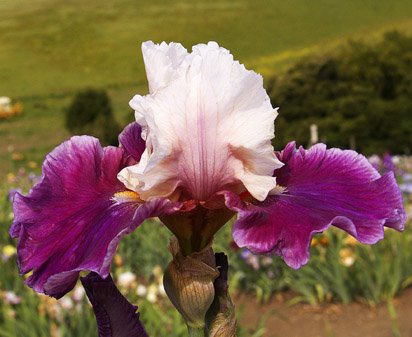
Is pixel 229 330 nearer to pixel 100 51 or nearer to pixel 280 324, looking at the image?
pixel 280 324

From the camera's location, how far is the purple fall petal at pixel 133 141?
1140mm

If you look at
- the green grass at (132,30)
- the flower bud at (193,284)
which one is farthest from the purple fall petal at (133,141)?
the green grass at (132,30)

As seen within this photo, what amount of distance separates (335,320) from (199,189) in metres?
4.05

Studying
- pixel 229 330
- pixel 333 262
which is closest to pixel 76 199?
pixel 229 330

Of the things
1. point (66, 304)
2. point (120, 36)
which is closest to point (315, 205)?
point (66, 304)

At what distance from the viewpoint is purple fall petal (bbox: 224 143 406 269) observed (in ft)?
3.02

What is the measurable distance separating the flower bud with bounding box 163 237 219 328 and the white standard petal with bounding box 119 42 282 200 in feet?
0.31

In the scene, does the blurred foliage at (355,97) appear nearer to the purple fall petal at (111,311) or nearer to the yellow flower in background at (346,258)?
the yellow flower in background at (346,258)

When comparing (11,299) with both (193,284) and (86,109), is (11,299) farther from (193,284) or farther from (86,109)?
(86,109)

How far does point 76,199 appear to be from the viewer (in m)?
1.02

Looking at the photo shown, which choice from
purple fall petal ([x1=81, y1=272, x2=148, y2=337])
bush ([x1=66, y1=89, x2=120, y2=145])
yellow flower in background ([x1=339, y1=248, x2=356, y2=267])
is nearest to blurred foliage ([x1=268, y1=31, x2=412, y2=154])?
bush ([x1=66, y1=89, x2=120, y2=145])

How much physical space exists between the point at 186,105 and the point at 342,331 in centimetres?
396

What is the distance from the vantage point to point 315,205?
100 centimetres

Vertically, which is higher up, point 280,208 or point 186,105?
point 186,105
